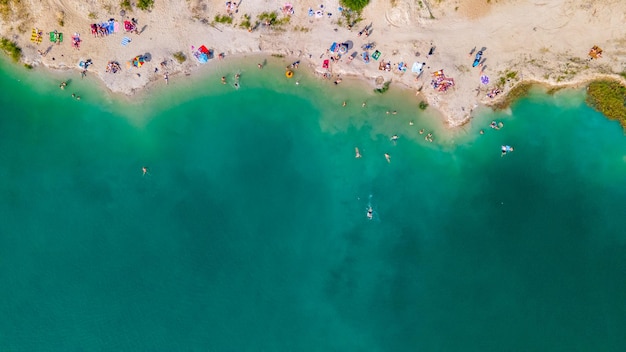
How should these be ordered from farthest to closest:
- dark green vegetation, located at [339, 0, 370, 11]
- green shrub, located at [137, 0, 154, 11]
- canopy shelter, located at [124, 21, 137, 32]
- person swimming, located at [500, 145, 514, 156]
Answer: person swimming, located at [500, 145, 514, 156], canopy shelter, located at [124, 21, 137, 32], green shrub, located at [137, 0, 154, 11], dark green vegetation, located at [339, 0, 370, 11]

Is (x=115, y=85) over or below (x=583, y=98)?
below

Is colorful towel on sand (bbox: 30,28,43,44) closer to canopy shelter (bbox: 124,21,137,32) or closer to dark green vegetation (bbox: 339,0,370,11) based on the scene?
canopy shelter (bbox: 124,21,137,32)

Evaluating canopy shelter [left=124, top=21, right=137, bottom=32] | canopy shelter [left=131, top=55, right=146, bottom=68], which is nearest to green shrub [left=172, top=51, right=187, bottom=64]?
canopy shelter [left=131, top=55, right=146, bottom=68]

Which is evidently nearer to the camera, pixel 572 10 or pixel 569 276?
pixel 572 10

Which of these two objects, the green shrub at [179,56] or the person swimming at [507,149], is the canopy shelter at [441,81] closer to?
the person swimming at [507,149]

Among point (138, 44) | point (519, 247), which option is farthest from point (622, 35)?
point (138, 44)

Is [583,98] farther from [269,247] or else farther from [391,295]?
[269,247]

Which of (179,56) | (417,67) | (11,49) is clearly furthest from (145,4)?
(417,67)

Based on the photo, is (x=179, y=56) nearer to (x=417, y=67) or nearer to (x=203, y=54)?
(x=203, y=54)
